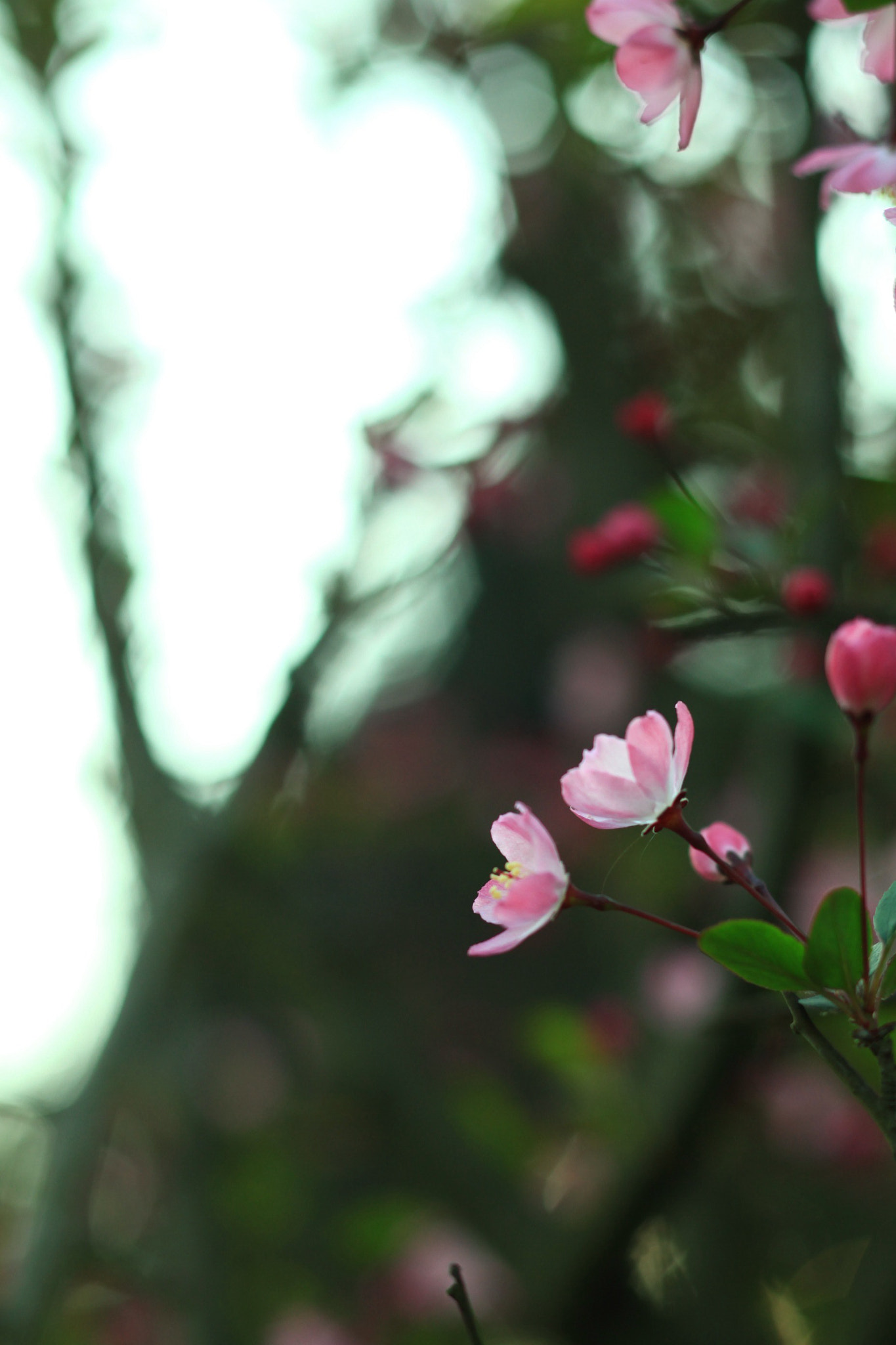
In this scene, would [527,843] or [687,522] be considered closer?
[527,843]

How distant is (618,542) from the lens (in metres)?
1.08

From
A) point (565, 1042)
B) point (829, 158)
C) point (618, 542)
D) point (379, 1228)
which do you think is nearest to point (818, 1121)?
point (565, 1042)

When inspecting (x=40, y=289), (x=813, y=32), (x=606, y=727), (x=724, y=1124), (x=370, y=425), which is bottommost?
(x=606, y=727)

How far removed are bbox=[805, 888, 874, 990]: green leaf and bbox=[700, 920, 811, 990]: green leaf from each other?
0.4 inches

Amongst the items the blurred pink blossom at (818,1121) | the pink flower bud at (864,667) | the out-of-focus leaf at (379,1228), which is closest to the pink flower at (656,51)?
the pink flower bud at (864,667)

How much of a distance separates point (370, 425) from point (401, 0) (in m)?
1.10

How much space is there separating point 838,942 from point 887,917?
0.20 feet

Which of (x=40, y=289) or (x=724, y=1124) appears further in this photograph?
(x=40, y=289)

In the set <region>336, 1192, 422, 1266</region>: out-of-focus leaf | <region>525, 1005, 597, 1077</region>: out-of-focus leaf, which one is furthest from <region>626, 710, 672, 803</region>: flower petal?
<region>336, 1192, 422, 1266</region>: out-of-focus leaf

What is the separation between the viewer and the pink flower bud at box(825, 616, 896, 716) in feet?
1.64

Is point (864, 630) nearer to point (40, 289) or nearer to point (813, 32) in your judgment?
point (813, 32)

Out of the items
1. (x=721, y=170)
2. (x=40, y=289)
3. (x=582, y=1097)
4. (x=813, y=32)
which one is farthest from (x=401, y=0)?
(x=582, y=1097)

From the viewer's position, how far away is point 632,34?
0.53 metres

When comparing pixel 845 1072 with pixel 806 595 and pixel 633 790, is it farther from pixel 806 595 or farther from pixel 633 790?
pixel 806 595
